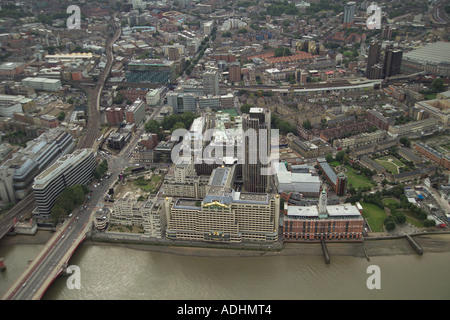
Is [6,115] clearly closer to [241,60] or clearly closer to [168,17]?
[241,60]

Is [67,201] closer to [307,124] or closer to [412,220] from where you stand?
[412,220]

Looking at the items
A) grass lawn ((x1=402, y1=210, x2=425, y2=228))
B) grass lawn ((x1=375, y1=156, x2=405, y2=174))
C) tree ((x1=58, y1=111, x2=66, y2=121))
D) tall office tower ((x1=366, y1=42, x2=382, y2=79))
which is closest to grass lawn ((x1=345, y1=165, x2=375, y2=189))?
grass lawn ((x1=375, y1=156, x2=405, y2=174))

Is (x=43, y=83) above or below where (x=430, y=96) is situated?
above

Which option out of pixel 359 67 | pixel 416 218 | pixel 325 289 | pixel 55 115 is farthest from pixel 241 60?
pixel 325 289

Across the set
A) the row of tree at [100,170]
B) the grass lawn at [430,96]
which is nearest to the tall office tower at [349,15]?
the grass lawn at [430,96]

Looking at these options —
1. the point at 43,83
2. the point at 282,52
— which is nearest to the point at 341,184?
the point at 43,83

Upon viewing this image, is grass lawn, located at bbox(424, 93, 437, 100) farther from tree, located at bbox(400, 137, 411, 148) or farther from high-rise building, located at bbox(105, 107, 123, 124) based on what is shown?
high-rise building, located at bbox(105, 107, 123, 124)

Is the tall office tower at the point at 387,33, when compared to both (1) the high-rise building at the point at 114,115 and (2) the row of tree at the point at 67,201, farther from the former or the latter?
(2) the row of tree at the point at 67,201
